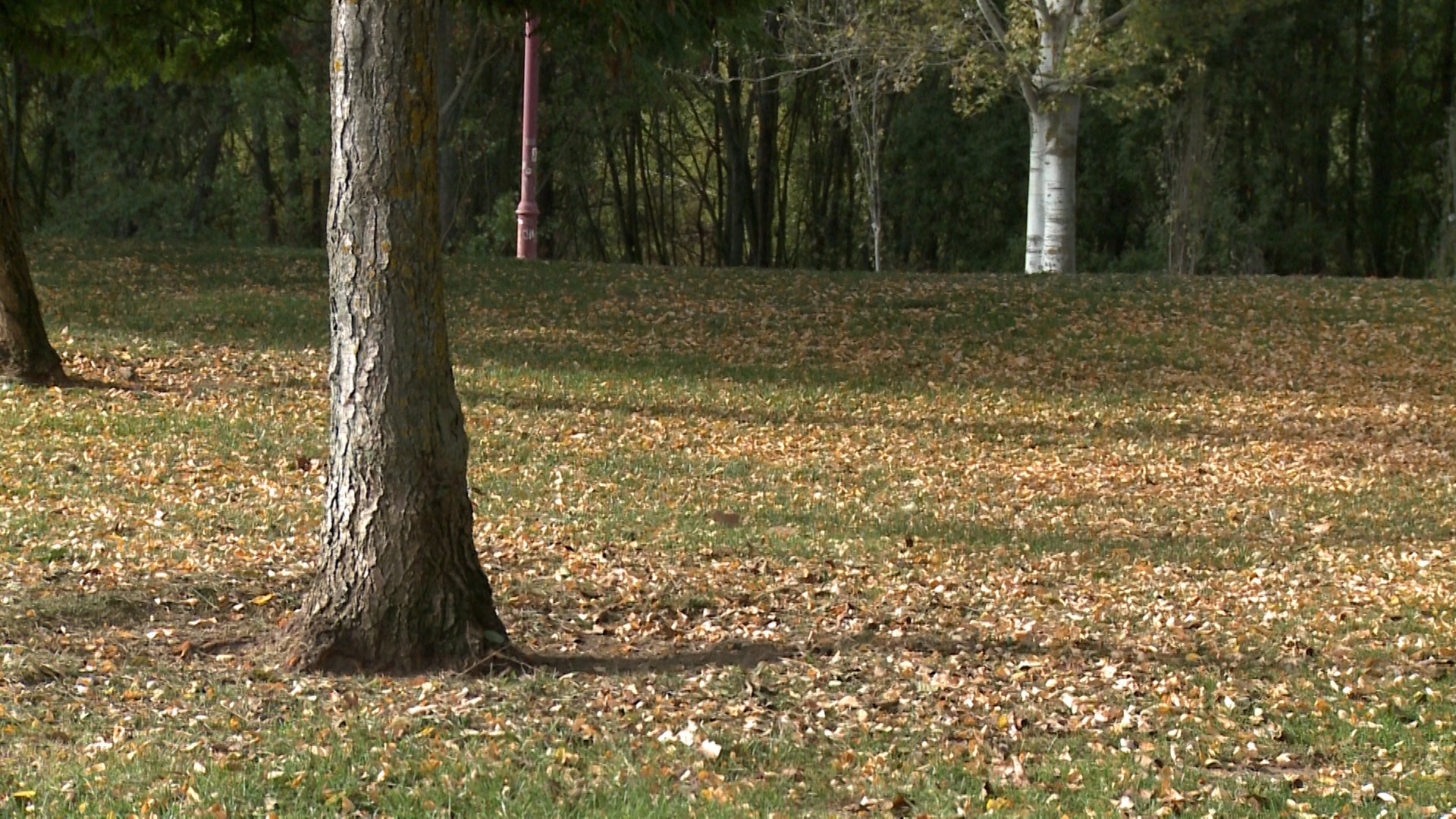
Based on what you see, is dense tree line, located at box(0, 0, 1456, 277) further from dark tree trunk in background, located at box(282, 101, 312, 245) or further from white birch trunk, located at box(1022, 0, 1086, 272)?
white birch trunk, located at box(1022, 0, 1086, 272)

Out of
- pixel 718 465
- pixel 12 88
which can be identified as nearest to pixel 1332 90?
pixel 718 465

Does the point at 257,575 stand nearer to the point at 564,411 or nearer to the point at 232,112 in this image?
the point at 564,411

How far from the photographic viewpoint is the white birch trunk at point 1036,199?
→ 24.4 m

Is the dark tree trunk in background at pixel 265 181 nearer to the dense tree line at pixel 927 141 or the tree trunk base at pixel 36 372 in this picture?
the dense tree line at pixel 927 141

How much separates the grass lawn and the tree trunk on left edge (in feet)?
1.13

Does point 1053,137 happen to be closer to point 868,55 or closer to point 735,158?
point 868,55

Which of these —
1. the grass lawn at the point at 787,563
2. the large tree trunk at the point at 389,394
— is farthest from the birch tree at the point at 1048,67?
the large tree trunk at the point at 389,394

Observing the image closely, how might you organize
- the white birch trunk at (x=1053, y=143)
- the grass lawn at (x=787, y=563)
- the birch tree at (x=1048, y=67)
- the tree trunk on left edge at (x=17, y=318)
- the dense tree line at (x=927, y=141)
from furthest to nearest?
the dense tree line at (x=927, y=141), the white birch trunk at (x=1053, y=143), the birch tree at (x=1048, y=67), the tree trunk on left edge at (x=17, y=318), the grass lawn at (x=787, y=563)

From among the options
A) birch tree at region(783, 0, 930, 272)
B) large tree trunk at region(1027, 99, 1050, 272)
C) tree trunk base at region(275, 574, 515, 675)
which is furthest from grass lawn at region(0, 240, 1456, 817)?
birch tree at region(783, 0, 930, 272)

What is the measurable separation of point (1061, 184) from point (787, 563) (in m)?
16.3

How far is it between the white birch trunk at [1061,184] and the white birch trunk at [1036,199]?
280 millimetres

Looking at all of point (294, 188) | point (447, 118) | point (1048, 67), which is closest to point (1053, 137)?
point (1048, 67)

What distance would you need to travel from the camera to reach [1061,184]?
78.1 ft

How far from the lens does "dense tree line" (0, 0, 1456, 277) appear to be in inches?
1105
